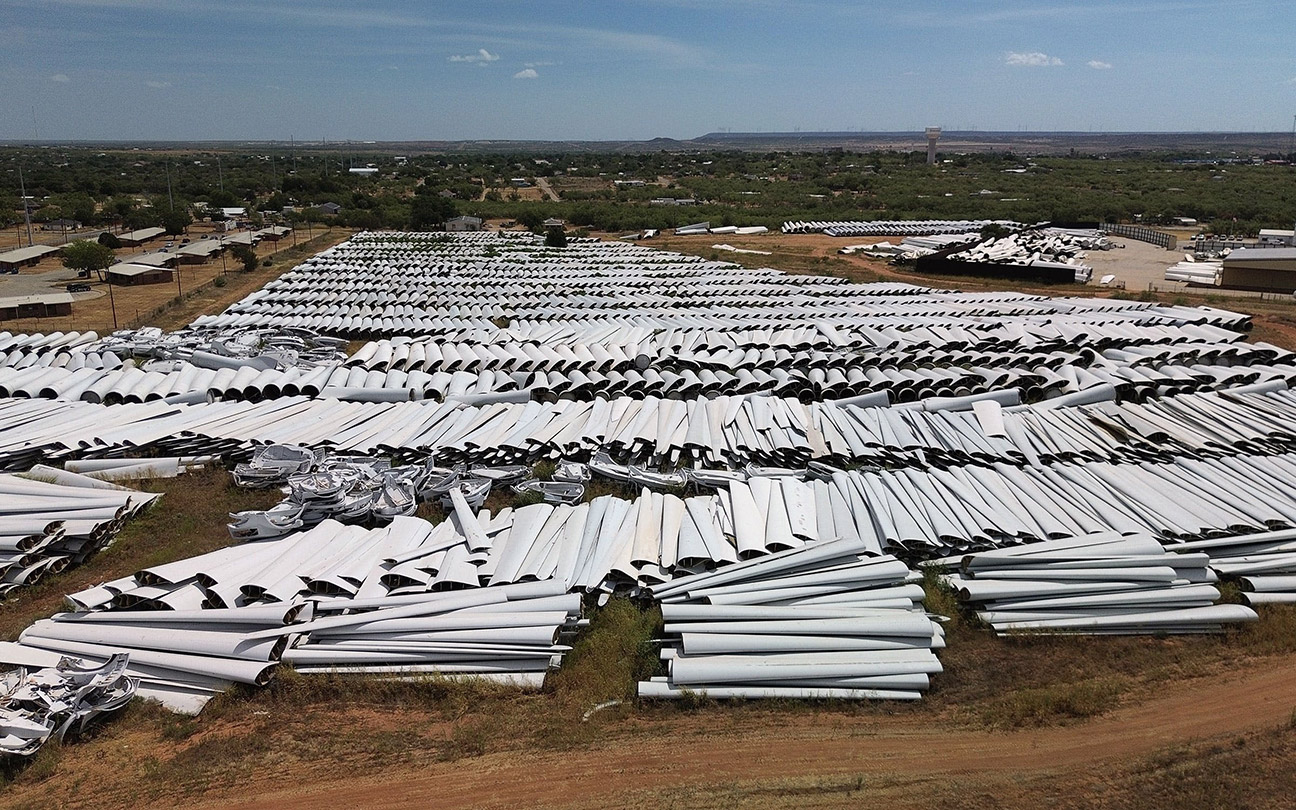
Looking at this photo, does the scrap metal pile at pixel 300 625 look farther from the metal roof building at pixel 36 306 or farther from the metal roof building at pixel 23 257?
the metal roof building at pixel 23 257

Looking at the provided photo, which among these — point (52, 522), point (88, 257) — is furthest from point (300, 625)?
point (88, 257)

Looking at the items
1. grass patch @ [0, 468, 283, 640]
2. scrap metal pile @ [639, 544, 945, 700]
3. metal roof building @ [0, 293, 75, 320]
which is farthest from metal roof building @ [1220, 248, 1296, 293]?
metal roof building @ [0, 293, 75, 320]

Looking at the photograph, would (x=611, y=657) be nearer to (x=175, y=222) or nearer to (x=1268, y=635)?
(x=1268, y=635)

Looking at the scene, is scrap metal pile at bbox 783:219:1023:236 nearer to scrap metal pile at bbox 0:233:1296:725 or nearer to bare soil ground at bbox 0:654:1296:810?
scrap metal pile at bbox 0:233:1296:725

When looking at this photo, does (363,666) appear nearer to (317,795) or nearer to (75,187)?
(317,795)

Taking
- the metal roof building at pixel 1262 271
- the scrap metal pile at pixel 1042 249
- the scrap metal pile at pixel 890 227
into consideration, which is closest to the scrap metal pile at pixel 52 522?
the scrap metal pile at pixel 1042 249

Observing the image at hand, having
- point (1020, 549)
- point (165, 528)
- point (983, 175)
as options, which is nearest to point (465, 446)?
point (165, 528)
